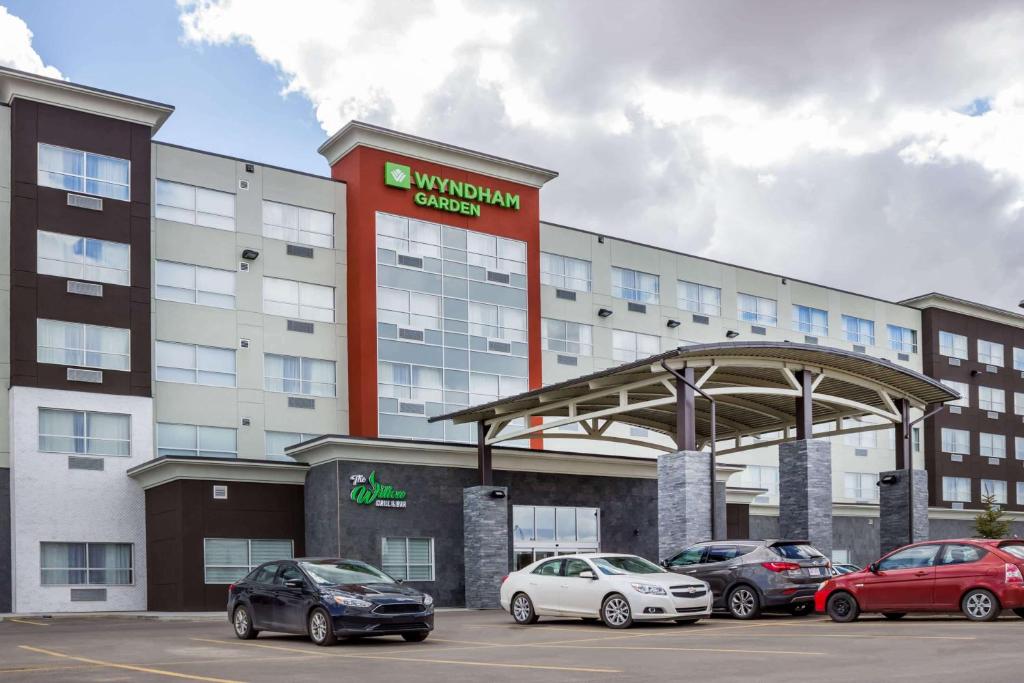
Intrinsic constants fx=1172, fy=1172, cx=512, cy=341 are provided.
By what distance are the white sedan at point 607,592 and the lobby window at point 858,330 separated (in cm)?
3907

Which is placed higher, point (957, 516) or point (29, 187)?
point (29, 187)

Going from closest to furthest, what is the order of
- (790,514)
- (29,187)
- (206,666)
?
(206,666) → (790,514) → (29,187)

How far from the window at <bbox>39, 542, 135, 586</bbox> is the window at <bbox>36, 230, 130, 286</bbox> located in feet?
26.6

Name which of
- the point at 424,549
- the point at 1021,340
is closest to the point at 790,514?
the point at 424,549

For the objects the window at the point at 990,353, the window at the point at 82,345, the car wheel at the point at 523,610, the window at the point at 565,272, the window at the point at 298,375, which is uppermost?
the window at the point at 565,272

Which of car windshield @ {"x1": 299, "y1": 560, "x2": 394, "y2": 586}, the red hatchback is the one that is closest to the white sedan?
the red hatchback

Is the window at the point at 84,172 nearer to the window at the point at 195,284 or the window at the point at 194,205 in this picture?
the window at the point at 194,205

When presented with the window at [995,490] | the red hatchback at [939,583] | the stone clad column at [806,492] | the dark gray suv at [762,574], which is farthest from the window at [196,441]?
the window at [995,490]

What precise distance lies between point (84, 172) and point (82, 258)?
279 centimetres

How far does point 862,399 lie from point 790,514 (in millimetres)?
6417

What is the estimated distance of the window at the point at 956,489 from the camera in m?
59.5

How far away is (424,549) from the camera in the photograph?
33.9 metres

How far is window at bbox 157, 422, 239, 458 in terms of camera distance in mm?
37156

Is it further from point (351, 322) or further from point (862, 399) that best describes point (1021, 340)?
point (351, 322)
